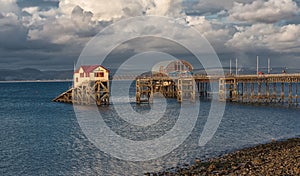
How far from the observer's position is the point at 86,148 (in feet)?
93.4

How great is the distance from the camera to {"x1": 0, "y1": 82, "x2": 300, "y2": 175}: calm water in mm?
22828

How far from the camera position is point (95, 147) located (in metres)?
28.6

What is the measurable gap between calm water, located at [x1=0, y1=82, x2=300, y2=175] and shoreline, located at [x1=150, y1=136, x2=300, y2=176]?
→ 1.60 metres

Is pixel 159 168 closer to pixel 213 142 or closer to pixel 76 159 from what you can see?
pixel 76 159

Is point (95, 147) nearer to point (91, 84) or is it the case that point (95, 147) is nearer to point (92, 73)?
point (92, 73)

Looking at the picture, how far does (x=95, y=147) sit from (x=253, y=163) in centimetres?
1288

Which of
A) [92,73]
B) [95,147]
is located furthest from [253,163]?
[92,73]

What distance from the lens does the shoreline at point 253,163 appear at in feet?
60.2

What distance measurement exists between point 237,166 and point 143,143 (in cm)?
1093

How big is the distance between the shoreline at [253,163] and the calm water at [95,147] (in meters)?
1.60

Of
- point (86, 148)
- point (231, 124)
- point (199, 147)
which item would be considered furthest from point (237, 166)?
Answer: point (231, 124)

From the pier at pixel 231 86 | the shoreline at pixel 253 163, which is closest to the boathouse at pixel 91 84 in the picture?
the pier at pixel 231 86

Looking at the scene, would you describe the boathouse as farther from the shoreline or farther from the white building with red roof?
the shoreline

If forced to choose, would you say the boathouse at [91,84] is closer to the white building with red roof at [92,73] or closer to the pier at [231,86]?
the white building with red roof at [92,73]
